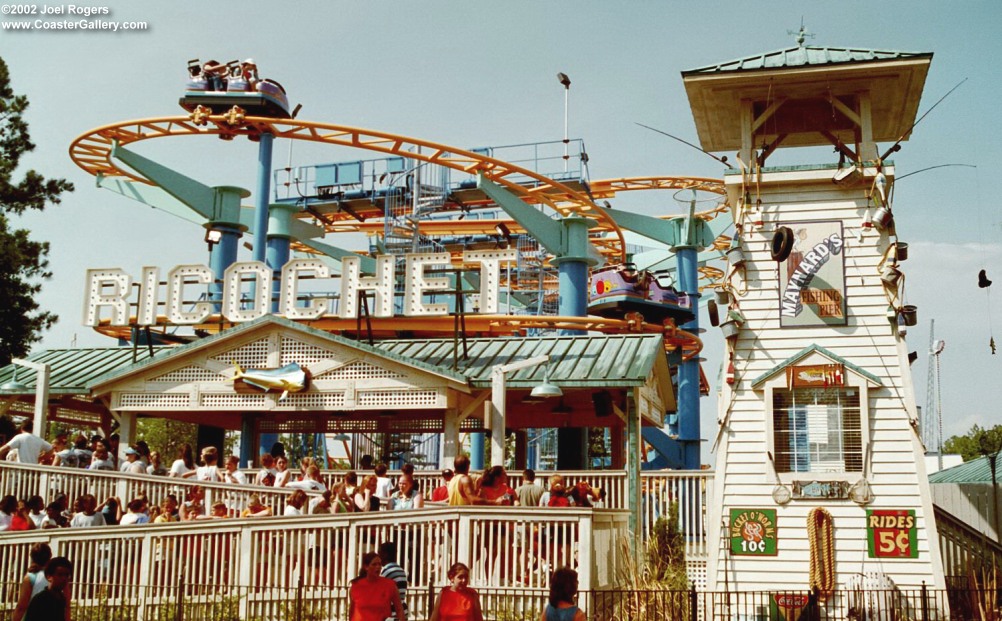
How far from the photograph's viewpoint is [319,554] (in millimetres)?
14195

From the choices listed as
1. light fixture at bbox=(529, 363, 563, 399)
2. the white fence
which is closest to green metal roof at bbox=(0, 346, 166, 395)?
the white fence

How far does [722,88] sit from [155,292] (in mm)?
12305

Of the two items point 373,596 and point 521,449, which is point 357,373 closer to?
point 521,449

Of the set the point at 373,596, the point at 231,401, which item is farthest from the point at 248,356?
the point at 373,596

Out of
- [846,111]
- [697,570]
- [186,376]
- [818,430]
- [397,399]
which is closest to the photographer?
[818,430]

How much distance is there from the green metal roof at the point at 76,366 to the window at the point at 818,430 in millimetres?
11179

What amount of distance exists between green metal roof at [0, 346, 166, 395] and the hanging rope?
466 inches

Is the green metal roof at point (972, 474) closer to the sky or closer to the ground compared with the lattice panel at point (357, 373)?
closer to the ground

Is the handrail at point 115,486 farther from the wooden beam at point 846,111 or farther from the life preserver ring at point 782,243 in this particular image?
the wooden beam at point 846,111

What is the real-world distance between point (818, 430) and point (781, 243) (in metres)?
2.75

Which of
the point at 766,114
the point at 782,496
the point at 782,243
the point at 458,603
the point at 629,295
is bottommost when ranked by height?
the point at 458,603

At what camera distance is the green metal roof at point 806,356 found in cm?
1641

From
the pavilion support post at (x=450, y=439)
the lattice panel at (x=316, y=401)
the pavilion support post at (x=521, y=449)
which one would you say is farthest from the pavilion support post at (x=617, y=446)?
the lattice panel at (x=316, y=401)

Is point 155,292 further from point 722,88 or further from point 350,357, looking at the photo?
point 722,88
